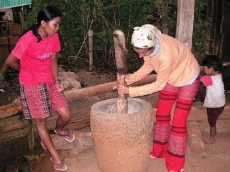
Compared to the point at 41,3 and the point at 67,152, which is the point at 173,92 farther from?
the point at 41,3

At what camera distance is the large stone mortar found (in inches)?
120

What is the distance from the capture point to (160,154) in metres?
3.74

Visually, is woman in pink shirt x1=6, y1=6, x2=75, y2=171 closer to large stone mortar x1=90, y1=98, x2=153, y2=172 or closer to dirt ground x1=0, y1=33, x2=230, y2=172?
dirt ground x1=0, y1=33, x2=230, y2=172

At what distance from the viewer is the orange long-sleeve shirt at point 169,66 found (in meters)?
2.93

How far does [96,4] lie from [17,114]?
2350mm

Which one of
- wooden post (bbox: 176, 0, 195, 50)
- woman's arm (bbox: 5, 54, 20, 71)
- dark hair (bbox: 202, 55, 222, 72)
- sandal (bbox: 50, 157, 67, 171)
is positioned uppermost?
wooden post (bbox: 176, 0, 195, 50)

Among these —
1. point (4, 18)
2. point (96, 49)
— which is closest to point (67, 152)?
point (96, 49)

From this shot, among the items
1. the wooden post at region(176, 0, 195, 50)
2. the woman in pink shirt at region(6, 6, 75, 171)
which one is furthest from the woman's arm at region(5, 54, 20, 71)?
the wooden post at region(176, 0, 195, 50)

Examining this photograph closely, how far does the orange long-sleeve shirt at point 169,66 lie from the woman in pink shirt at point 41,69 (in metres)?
0.88

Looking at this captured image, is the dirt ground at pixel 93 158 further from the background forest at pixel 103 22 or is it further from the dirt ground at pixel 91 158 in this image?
the background forest at pixel 103 22

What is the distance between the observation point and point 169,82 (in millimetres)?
3266

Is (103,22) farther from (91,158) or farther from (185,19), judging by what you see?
(91,158)

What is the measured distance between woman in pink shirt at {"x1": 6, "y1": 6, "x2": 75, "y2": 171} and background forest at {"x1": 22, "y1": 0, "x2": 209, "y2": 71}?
207cm

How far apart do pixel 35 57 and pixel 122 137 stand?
1.18 meters
